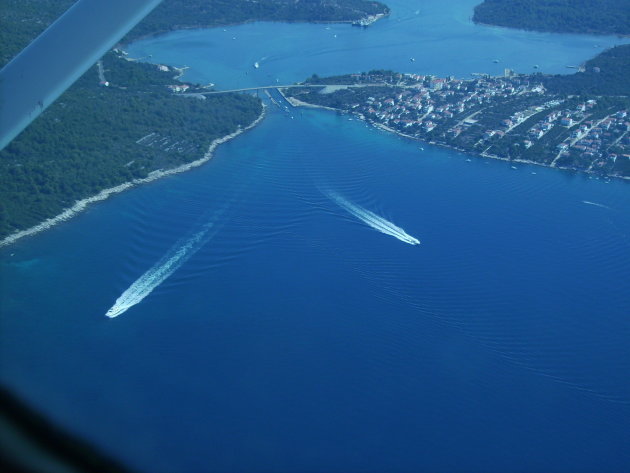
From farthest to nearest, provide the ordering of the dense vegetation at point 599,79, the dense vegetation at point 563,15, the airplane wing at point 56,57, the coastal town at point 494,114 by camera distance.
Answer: the dense vegetation at point 563,15 → the dense vegetation at point 599,79 → the coastal town at point 494,114 → the airplane wing at point 56,57

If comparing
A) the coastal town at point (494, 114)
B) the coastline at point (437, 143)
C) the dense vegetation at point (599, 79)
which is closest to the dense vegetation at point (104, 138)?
the coastline at point (437, 143)

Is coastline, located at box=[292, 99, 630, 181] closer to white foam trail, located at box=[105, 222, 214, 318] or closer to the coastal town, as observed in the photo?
the coastal town

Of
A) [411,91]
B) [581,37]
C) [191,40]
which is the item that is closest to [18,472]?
[411,91]

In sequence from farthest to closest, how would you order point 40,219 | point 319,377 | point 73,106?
point 73,106 → point 40,219 → point 319,377

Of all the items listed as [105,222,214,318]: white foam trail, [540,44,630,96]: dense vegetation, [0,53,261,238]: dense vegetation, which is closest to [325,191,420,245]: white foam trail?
[105,222,214,318]: white foam trail

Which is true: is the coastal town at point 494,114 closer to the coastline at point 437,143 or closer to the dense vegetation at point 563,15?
the coastline at point 437,143

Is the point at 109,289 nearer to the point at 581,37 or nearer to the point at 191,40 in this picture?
the point at 191,40

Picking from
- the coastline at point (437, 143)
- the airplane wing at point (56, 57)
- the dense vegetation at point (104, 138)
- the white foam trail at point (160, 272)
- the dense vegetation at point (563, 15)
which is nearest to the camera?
the airplane wing at point (56, 57)
